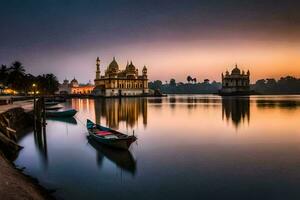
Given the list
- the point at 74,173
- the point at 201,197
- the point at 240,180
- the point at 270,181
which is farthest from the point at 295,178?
the point at 74,173

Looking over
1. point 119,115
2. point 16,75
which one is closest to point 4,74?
point 16,75

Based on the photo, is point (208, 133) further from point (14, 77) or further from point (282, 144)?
point (14, 77)

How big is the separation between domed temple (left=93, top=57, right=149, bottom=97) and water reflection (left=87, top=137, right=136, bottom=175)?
409ft

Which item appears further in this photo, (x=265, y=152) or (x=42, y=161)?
(x=265, y=152)

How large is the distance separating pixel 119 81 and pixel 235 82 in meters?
84.9

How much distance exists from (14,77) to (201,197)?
80072 millimetres

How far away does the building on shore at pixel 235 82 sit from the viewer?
19112 cm

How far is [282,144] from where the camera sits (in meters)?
23.6

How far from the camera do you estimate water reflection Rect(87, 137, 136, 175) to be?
1674 cm

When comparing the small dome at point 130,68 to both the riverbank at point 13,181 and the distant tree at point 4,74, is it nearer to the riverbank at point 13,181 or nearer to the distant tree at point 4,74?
the distant tree at point 4,74

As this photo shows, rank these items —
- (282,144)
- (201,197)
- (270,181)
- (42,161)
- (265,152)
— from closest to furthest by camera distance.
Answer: (201,197), (270,181), (42,161), (265,152), (282,144)

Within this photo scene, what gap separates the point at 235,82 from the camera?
628 feet

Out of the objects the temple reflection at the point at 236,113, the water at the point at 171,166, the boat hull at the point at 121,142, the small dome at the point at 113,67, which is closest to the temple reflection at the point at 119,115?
the water at the point at 171,166

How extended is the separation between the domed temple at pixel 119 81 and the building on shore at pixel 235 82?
5947 cm
